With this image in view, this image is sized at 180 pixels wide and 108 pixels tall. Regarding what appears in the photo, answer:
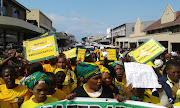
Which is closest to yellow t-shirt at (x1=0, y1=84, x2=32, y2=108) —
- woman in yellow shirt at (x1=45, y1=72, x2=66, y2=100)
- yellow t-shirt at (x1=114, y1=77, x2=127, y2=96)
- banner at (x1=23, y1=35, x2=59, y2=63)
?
woman in yellow shirt at (x1=45, y1=72, x2=66, y2=100)

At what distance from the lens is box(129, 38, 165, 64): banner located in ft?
11.3

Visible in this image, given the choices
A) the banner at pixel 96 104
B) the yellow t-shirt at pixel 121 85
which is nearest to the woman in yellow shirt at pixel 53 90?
the banner at pixel 96 104

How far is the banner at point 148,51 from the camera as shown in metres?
3.44

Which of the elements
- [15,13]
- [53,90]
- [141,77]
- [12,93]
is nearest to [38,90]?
[53,90]

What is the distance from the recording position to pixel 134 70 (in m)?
2.26

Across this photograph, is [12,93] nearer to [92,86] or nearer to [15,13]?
[92,86]

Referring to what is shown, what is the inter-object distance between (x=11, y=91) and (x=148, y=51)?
9.21 ft

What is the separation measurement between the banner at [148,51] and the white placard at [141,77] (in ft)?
4.11

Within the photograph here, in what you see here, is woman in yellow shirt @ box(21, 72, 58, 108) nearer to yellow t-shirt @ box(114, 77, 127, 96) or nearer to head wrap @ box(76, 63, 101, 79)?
head wrap @ box(76, 63, 101, 79)

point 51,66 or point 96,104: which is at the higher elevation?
point 51,66

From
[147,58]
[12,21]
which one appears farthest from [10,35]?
[147,58]

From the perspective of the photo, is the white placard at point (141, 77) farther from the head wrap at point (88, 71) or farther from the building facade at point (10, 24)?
the building facade at point (10, 24)

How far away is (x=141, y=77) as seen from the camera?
86.6 inches

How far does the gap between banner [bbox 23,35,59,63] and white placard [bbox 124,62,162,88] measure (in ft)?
5.52
